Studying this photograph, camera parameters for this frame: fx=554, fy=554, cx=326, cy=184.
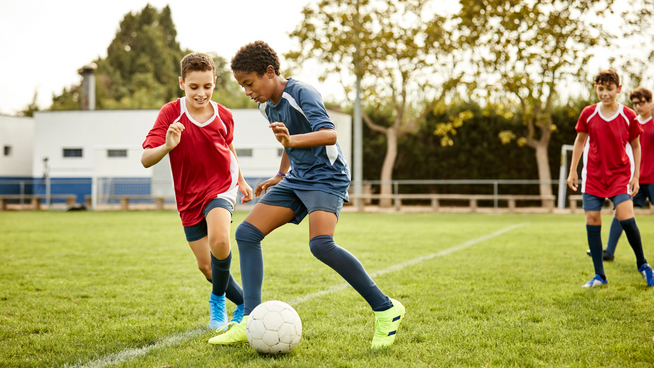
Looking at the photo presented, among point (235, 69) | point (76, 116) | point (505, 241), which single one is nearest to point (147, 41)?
point (76, 116)

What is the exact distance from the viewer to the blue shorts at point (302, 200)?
3127 millimetres

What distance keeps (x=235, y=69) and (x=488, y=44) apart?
18747mm

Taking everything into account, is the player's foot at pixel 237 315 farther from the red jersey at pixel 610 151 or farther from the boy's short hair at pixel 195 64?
the red jersey at pixel 610 151

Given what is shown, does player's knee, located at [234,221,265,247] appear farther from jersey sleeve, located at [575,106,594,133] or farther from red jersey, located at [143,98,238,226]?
jersey sleeve, located at [575,106,594,133]

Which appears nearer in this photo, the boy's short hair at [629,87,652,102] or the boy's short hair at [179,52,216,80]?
the boy's short hair at [179,52,216,80]

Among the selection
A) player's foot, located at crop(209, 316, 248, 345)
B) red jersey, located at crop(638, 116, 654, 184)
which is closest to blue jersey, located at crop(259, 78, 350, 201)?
player's foot, located at crop(209, 316, 248, 345)

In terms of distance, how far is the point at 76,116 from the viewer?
26.2 meters

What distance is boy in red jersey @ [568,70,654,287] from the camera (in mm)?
5133

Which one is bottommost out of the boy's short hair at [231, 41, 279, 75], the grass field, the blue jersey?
the grass field

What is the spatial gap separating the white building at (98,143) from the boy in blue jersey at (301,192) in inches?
790

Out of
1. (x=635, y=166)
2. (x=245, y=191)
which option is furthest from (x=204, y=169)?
(x=635, y=166)

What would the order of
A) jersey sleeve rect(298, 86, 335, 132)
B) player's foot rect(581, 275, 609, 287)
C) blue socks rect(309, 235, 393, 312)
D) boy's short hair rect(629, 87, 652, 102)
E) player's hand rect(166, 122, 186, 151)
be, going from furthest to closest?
boy's short hair rect(629, 87, 652, 102)
player's foot rect(581, 275, 609, 287)
player's hand rect(166, 122, 186, 151)
blue socks rect(309, 235, 393, 312)
jersey sleeve rect(298, 86, 335, 132)

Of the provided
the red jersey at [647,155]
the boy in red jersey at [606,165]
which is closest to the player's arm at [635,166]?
the boy in red jersey at [606,165]

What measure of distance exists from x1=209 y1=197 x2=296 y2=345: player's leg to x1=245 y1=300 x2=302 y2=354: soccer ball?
0.46 feet
